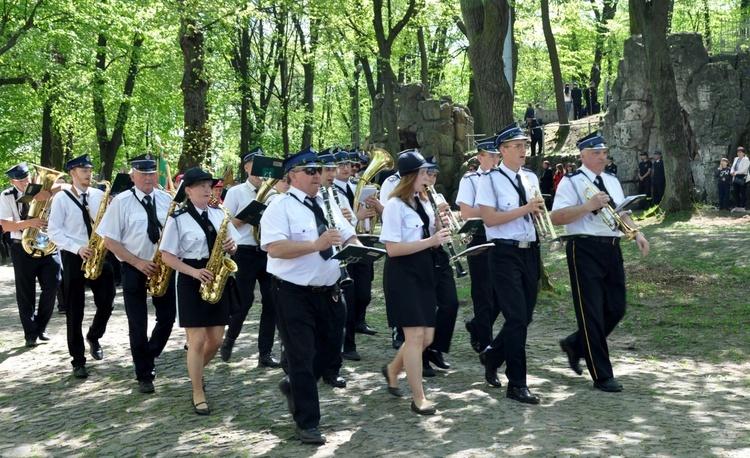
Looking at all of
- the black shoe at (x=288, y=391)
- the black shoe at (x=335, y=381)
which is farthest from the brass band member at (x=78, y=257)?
the black shoe at (x=288, y=391)

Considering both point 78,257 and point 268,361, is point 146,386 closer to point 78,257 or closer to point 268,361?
point 268,361

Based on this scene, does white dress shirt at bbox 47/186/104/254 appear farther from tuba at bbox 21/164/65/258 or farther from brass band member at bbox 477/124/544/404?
brass band member at bbox 477/124/544/404

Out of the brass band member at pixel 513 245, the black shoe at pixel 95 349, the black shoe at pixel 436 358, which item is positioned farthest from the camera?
the black shoe at pixel 95 349

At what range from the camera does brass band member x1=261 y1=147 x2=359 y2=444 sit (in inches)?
260

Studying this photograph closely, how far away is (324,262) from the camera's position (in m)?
6.77

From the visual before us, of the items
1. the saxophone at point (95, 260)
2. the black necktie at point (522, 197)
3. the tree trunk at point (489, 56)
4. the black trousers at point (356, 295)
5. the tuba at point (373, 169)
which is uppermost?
the tree trunk at point (489, 56)

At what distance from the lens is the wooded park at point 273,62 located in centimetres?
2061

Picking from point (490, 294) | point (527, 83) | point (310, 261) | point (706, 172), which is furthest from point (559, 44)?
point (310, 261)

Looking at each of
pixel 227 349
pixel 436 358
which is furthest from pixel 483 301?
pixel 227 349

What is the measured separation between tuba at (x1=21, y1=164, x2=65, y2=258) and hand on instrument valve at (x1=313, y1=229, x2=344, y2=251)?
19.4ft

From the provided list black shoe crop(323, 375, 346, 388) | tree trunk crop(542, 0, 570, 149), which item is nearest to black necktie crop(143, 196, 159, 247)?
black shoe crop(323, 375, 346, 388)

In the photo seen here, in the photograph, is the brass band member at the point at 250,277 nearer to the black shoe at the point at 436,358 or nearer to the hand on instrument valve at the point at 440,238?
the black shoe at the point at 436,358

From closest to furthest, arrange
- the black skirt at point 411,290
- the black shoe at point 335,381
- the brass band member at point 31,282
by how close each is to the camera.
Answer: the black skirt at point 411,290 → the black shoe at point 335,381 → the brass band member at point 31,282

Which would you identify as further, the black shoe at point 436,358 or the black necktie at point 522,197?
the black shoe at point 436,358
